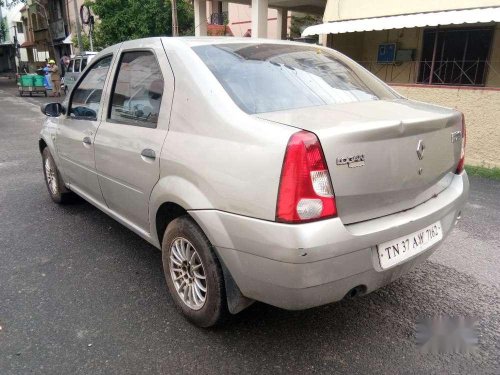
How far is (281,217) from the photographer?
79.7 inches

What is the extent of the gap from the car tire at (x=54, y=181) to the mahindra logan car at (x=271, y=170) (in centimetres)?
167

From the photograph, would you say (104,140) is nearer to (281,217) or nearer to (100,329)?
(100,329)

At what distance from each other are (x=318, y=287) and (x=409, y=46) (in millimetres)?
10203

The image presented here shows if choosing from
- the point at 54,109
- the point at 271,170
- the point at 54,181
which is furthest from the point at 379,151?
the point at 54,181

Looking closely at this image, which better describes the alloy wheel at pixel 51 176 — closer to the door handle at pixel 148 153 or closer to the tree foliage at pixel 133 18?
the door handle at pixel 148 153

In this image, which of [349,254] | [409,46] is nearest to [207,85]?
[349,254]

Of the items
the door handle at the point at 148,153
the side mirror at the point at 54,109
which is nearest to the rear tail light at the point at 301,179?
the door handle at the point at 148,153

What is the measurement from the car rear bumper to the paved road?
46 cm

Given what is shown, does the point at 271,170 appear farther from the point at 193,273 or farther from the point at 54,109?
the point at 54,109

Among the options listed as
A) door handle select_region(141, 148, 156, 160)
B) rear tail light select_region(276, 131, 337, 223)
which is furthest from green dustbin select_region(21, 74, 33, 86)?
rear tail light select_region(276, 131, 337, 223)

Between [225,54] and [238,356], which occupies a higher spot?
[225,54]

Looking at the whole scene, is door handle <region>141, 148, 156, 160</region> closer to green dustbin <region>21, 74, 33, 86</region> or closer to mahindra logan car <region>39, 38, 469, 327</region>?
mahindra logan car <region>39, 38, 469, 327</region>

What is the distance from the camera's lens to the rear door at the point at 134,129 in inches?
108

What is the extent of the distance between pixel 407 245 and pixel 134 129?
1.89 meters
